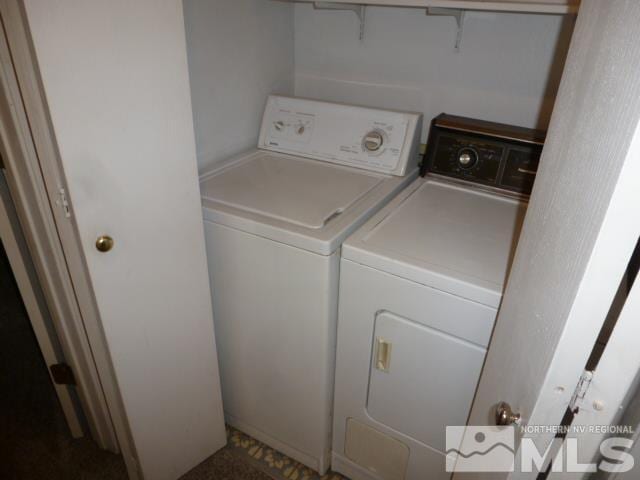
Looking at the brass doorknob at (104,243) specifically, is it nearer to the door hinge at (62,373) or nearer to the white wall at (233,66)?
the white wall at (233,66)

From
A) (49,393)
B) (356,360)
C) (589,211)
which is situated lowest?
(49,393)

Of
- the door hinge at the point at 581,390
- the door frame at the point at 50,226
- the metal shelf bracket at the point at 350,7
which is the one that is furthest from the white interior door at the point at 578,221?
the metal shelf bracket at the point at 350,7

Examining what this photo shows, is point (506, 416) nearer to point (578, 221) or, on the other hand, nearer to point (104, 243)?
point (578, 221)

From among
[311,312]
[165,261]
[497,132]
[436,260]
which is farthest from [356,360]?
[497,132]

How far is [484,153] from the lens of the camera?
159 cm

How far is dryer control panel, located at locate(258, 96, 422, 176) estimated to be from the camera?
166 cm

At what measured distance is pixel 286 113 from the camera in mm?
1854

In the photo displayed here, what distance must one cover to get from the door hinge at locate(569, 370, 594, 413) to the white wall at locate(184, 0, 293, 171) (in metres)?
1.42

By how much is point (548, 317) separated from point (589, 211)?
17 centimetres

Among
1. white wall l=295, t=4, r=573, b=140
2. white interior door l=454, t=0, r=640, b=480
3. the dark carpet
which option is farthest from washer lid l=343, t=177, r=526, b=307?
the dark carpet

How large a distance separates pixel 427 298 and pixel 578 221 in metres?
0.63

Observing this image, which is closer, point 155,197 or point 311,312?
point 155,197

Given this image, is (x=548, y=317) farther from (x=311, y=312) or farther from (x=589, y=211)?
(x=311, y=312)

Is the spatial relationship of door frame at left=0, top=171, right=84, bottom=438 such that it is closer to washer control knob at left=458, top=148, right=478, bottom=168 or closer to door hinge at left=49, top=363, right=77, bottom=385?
door hinge at left=49, top=363, right=77, bottom=385
